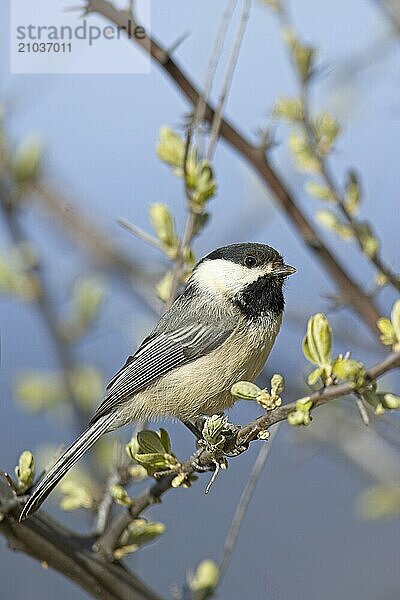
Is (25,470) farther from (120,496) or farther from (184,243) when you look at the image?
(184,243)

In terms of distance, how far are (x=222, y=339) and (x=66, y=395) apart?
22.2 inches

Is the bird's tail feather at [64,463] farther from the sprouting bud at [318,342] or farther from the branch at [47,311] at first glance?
the sprouting bud at [318,342]

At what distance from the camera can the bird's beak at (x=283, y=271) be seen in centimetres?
192

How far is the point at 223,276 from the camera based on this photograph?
2047 mm

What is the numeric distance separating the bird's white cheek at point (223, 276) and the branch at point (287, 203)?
25 centimetres

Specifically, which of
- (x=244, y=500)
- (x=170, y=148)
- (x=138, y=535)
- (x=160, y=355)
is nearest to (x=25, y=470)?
(x=138, y=535)

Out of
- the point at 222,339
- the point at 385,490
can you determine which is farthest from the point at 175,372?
the point at 385,490

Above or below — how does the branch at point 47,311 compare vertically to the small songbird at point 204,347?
above

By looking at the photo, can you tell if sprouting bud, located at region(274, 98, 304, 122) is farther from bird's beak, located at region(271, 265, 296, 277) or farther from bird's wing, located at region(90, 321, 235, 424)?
bird's wing, located at region(90, 321, 235, 424)

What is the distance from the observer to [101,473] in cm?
218

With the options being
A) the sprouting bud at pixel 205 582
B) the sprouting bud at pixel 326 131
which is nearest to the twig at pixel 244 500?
the sprouting bud at pixel 205 582

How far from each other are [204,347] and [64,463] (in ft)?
1.50

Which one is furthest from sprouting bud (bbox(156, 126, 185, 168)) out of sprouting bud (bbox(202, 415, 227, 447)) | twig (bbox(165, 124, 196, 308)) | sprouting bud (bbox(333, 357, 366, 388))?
sprouting bud (bbox(333, 357, 366, 388))

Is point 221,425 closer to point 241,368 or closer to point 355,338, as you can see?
point 241,368
